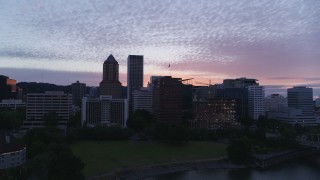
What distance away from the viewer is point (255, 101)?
293ft

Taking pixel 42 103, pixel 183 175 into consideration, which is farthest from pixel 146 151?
pixel 42 103

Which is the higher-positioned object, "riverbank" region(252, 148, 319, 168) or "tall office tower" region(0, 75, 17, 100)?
"tall office tower" region(0, 75, 17, 100)

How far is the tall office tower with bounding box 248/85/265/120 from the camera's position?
89438 millimetres

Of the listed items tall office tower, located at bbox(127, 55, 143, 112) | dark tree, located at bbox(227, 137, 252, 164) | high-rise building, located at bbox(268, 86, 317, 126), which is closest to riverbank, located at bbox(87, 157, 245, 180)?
dark tree, located at bbox(227, 137, 252, 164)

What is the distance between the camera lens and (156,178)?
111 feet

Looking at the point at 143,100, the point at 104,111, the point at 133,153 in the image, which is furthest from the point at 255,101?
the point at 133,153

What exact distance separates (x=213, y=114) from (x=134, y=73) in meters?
53.7

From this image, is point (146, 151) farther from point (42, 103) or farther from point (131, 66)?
point (131, 66)

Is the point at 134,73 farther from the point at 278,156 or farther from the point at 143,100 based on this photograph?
the point at 278,156

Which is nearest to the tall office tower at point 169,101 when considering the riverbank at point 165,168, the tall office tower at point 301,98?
the riverbank at point 165,168

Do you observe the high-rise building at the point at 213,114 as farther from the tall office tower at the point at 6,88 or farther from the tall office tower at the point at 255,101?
the tall office tower at the point at 6,88

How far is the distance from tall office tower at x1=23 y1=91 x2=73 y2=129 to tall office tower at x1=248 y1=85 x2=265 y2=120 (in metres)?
48.7

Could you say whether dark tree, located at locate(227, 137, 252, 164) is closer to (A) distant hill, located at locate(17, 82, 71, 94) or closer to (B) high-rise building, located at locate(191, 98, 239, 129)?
(B) high-rise building, located at locate(191, 98, 239, 129)

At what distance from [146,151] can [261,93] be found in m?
55.8
